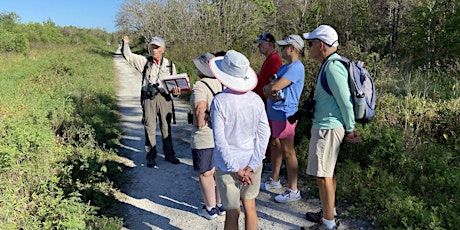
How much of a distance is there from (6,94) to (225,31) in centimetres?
1453

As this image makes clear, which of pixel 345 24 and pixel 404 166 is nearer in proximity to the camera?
pixel 404 166

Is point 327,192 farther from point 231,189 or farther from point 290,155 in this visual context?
point 231,189

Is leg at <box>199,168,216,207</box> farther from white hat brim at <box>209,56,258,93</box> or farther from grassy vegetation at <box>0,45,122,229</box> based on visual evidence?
white hat brim at <box>209,56,258,93</box>

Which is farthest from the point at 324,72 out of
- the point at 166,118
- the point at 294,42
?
the point at 166,118

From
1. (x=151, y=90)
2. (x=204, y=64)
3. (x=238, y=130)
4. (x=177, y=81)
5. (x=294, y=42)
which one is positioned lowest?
(x=238, y=130)

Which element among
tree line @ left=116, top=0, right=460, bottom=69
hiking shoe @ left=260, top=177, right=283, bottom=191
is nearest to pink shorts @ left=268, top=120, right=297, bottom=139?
hiking shoe @ left=260, top=177, right=283, bottom=191

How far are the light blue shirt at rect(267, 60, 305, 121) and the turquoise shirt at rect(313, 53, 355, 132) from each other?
1.87 ft

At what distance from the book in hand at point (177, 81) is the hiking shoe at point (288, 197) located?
182 centimetres

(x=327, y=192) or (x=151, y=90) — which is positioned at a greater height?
(x=151, y=90)

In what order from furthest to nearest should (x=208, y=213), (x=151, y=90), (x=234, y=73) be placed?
1. (x=151, y=90)
2. (x=208, y=213)
3. (x=234, y=73)

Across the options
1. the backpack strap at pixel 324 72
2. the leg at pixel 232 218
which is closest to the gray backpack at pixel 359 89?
the backpack strap at pixel 324 72

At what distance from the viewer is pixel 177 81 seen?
431 centimetres

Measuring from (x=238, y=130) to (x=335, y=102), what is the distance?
979mm

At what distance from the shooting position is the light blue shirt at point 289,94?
3559mm
